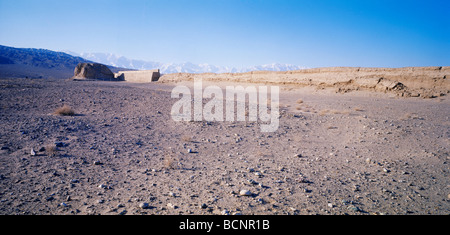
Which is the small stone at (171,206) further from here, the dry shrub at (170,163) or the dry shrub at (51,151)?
the dry shrub at (51,151)

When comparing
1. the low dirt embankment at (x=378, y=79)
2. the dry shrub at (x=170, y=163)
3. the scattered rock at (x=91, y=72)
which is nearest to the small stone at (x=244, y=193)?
the dry shrub at (x=170, y=163)

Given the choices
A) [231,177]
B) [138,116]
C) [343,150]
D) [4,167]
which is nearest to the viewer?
[4,167]

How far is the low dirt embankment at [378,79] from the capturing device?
52.7 ft

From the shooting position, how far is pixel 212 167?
4.19 meters

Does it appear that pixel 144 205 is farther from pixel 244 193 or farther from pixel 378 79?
pixel 378 79

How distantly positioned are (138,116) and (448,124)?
11.0 m

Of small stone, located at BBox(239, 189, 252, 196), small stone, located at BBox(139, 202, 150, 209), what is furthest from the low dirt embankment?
small stone, located at BBox(139, 202, 150, 209)

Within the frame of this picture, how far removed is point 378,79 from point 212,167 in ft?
61.5

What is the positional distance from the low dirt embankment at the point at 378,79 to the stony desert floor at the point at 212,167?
36.7ft

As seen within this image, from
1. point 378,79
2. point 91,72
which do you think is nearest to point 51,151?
point 378,79

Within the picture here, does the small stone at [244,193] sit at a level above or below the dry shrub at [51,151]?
below
